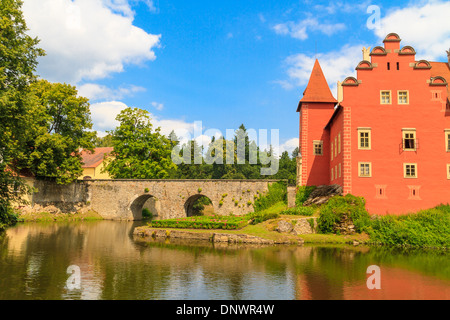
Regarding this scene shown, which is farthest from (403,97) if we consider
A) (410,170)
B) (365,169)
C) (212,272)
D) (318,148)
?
(212,272)

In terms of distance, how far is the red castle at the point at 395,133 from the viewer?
28344mm

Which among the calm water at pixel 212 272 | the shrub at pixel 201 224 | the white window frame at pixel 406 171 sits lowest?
the calm water at pixel 212 272

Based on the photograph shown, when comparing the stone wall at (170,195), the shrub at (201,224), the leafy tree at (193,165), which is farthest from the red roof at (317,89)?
the leafy tree at (193,165)

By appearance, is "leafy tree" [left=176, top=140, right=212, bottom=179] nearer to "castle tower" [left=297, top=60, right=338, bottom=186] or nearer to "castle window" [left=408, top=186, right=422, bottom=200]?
"castle tower" [left=297, top=60, right=338, bottom=186]

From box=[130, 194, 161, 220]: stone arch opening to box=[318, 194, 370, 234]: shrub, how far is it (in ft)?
79.5

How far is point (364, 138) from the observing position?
96.5ft

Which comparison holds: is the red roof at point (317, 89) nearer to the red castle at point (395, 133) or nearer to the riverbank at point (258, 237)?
the red castle at point (395, 133)

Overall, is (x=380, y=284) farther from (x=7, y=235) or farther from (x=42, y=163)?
(x=42, y=163)

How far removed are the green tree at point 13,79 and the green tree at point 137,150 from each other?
77.4 feet

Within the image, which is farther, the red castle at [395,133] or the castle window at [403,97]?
the castle window at [403,97]

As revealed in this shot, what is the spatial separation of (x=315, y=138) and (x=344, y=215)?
11.6m

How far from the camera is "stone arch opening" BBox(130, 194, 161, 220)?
45.6 m

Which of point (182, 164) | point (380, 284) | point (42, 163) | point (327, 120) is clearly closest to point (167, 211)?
point (42, 163)
